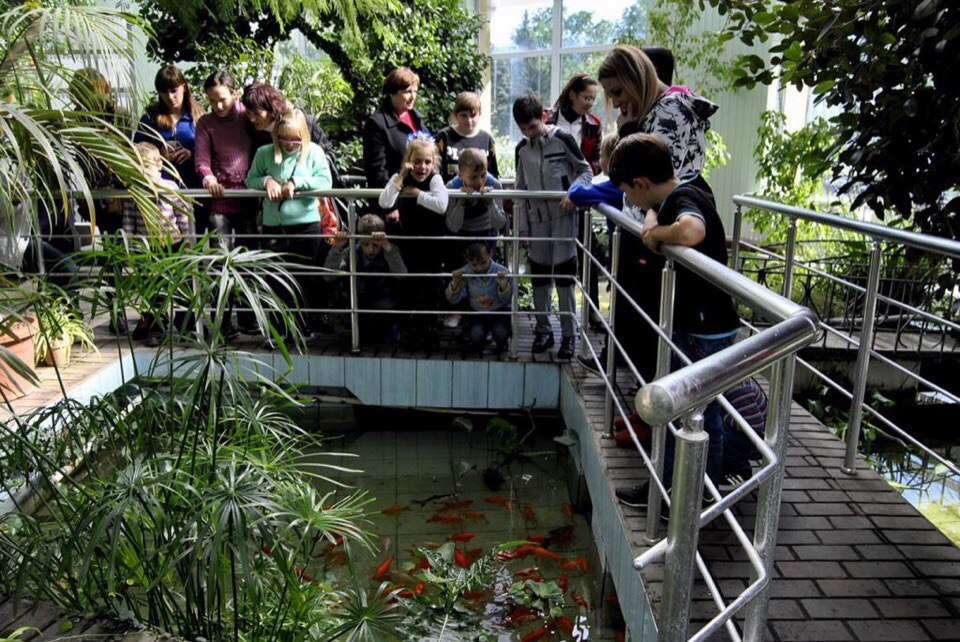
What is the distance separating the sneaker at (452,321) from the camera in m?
5.47

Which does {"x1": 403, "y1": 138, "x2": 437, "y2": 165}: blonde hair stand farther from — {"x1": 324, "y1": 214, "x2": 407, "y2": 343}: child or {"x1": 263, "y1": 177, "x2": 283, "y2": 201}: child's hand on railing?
{"x1": 263, "y1": 177, "x2": 283, "y2": 201}: child's hand on railing

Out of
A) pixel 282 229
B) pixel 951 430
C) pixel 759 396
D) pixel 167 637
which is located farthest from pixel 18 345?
Result: pixel 951 430

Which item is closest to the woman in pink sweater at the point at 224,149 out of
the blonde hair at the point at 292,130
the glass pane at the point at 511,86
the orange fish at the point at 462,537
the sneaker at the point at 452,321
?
the blonde hair at the point at 292,130

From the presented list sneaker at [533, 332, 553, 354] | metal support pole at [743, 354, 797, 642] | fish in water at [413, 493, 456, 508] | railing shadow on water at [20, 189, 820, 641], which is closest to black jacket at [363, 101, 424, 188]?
sneaker at [533, 332, 553, 354]

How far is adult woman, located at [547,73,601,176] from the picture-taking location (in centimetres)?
501

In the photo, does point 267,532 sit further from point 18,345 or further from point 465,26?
point 465,26

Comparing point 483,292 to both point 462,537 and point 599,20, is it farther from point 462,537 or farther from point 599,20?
point 599,20

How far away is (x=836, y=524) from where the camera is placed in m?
2.79

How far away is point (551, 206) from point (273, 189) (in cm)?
160

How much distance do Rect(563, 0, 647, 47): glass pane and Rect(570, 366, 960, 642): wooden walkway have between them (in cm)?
990

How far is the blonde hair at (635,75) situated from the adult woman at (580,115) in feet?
5.99

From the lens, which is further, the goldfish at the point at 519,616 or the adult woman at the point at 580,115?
the adult woman at the point at 580,115

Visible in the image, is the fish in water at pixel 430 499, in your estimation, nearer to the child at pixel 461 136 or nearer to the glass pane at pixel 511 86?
the child at pixel 461 136

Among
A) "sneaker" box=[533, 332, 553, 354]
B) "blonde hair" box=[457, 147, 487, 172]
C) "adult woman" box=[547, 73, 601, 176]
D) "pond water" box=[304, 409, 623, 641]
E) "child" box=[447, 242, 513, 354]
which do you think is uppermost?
"adult woman" box=[547, 73, 601, 176]
